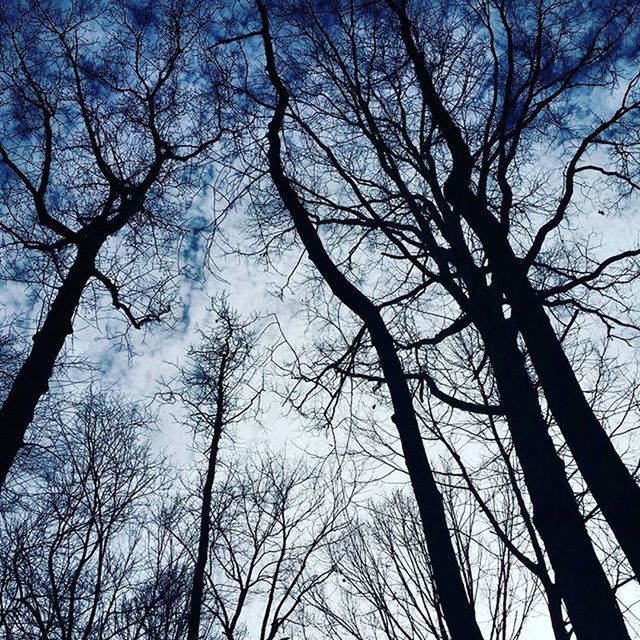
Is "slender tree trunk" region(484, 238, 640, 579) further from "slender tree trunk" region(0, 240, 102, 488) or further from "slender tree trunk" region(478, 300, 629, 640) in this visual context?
"slender tree trunk" region(0, 240, 102, 488)

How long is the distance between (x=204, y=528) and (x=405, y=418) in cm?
635

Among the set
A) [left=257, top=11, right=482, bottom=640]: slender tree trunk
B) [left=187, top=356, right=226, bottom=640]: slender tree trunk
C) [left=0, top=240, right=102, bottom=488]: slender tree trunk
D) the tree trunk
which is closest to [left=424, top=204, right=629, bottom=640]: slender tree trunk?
the tree trunk

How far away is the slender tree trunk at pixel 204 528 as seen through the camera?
27.8 feet

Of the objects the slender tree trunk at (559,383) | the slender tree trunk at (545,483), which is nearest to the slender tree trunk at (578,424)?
the slender tree trunk at (559,383)

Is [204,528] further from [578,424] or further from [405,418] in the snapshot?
[578,424]

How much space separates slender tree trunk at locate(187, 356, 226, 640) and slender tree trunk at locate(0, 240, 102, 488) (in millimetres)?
4392

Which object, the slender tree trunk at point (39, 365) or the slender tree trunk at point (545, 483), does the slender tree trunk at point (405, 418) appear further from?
the slender tree trunk at point (39, 365)

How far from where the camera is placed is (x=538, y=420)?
515 centimetres

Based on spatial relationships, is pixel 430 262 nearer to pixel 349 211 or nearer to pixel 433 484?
pixel 349 211

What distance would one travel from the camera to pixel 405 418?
16.0 feet

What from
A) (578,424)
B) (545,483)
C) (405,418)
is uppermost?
(405,418)

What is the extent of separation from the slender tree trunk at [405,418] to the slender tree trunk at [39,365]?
3192mm

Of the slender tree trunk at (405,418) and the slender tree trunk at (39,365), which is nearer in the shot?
the slender tree trunk at (405,418)

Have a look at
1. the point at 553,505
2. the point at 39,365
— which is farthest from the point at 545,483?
the point at 39,365
